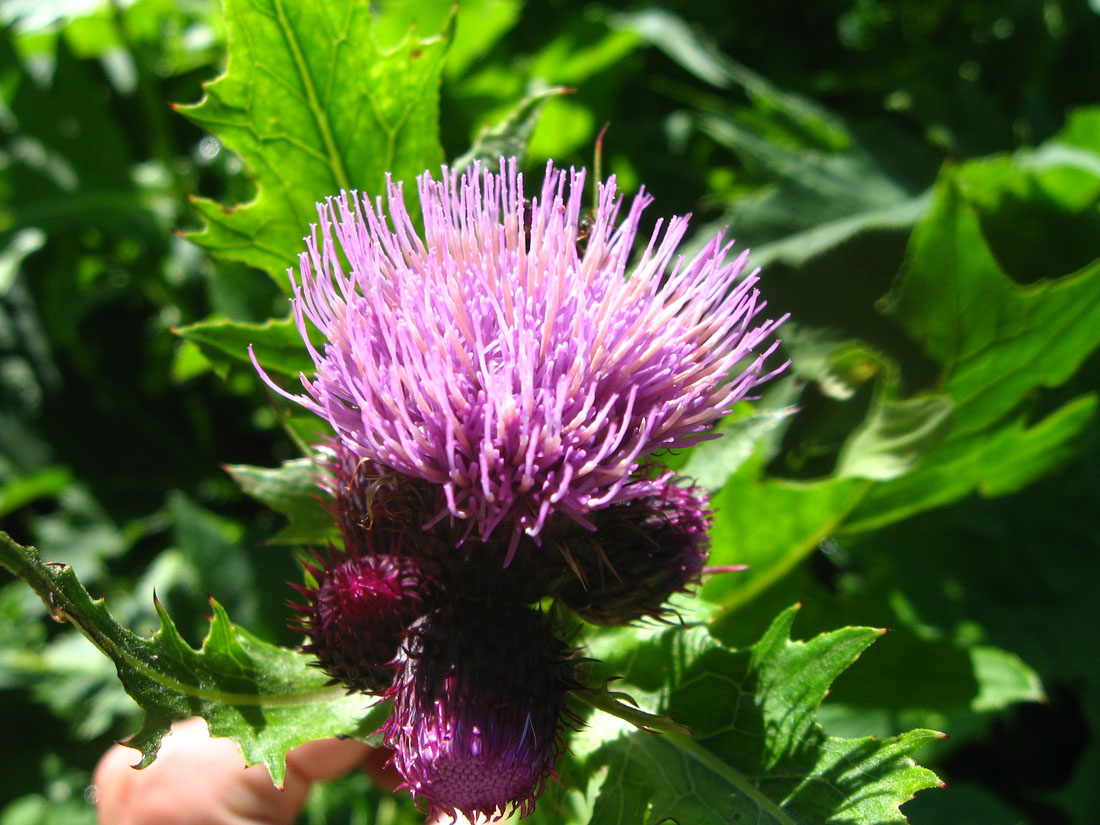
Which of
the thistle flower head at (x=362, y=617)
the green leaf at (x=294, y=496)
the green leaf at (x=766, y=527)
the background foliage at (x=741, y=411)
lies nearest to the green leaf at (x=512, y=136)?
the background foliage at (x=741, y=411)

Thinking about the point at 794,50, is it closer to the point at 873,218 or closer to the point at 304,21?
the point at 873,218

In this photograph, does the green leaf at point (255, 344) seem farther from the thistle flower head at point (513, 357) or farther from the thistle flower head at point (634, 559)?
the thistle flower head at point (634, 559)

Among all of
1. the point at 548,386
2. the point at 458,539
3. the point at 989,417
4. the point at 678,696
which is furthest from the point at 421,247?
the point at 989,417

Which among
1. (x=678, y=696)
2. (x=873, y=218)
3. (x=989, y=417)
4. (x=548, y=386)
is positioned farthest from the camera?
(x=873, y=218)

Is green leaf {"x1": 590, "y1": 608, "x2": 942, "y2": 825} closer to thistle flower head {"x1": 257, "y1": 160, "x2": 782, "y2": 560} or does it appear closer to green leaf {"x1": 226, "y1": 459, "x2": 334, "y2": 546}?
thistle flower head {"x1": 257, "y1": 160, "x2": 782, "y2": 560}

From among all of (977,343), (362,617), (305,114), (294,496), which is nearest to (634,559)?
(362,617)
